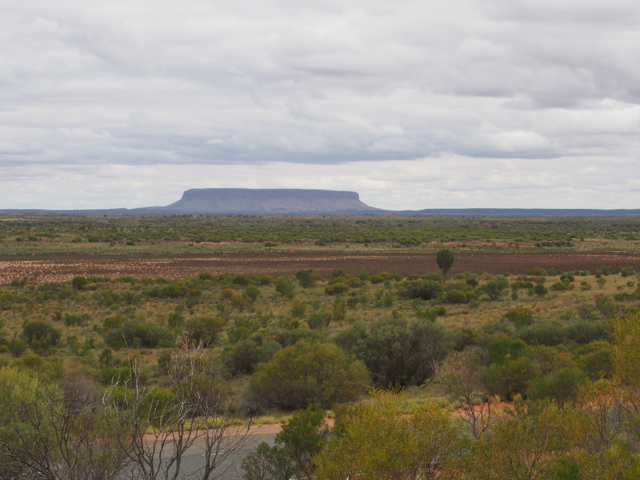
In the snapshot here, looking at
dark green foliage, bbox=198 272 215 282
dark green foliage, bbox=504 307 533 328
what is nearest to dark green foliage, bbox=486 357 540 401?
dark green foliage, bbox=504 307 533 328

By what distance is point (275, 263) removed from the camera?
5647 cm

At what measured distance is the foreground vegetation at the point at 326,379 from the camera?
637 cm

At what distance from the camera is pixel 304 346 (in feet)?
45.4

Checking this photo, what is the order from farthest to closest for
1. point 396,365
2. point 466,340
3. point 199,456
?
point 466,340 → point 396,365 → point 199,456

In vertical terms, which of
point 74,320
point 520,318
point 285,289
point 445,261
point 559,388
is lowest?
point 74,320

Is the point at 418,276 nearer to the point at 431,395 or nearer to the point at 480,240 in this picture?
the point at 431,395

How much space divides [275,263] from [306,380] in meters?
43.8

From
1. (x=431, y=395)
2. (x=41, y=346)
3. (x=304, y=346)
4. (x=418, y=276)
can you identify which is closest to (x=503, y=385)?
(x=431, y=395)

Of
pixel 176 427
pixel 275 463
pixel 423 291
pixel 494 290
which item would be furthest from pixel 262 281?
pixel 176 427

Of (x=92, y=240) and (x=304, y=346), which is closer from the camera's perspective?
(x=304, y=346)

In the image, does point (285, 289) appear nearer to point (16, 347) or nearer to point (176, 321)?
point (176, 321)

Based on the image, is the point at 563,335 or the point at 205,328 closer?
the point at 563,335

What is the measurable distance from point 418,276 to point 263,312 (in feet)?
59.3

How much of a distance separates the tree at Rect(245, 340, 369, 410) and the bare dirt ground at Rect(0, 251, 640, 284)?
3347cm
